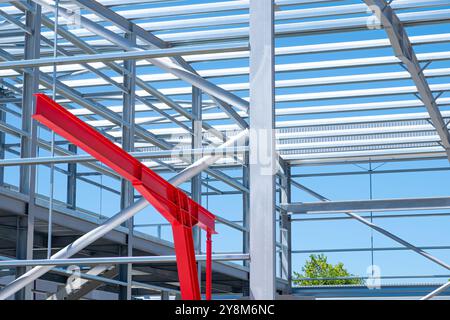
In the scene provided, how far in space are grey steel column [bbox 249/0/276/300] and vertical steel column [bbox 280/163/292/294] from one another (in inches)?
750

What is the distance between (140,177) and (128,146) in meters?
10.0

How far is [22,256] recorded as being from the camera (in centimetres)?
1120

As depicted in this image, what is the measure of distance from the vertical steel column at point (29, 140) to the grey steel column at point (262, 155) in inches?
237

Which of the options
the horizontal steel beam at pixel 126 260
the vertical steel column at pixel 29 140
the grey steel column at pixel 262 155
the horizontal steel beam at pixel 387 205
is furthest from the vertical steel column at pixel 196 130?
the grey steel column at pixel 262 155

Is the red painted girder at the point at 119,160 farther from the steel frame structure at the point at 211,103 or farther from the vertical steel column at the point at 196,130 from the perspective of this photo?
the vertical steel column at the point at 196,130

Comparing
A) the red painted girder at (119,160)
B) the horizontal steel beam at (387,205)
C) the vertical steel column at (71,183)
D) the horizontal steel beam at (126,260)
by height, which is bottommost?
the horizontal steel beam at (126,260)

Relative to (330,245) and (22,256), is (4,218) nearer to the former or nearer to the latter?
(22,256)

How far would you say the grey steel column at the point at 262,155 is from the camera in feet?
18.7

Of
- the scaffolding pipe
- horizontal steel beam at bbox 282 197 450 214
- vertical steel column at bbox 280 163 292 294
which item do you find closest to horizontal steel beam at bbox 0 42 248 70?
the scaffolding pipe

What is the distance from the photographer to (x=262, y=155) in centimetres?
591

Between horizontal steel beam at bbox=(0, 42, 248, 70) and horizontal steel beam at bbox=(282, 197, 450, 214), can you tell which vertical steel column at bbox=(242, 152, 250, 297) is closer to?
horizontal steel beam at bbox=(282, 197, 450, 214)
